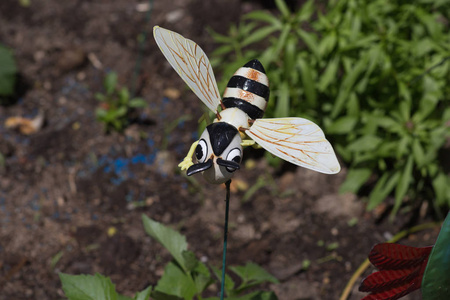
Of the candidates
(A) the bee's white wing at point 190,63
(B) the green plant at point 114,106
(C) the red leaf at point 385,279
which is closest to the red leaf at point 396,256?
(C) the red leaf at point 385,279

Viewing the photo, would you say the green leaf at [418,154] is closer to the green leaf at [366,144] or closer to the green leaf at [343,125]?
the green leaf at [366,144]

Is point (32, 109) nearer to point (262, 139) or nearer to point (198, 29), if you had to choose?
point (198, 29)

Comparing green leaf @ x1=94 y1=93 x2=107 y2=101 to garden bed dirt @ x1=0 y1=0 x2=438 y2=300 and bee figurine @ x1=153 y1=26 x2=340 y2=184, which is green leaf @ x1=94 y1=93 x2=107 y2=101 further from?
bee figurine @ x1=153 y1=26 x2=340 y2=184

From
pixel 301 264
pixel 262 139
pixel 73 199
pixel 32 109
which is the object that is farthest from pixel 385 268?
pixel 32 109

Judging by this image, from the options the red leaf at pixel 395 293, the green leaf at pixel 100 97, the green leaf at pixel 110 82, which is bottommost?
the red leaf at pixel 395 293

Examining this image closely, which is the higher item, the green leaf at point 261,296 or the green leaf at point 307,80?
the green leaf at point 307,80

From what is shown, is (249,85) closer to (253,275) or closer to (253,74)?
(253,74)

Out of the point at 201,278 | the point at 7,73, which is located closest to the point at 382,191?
the point at 201,278

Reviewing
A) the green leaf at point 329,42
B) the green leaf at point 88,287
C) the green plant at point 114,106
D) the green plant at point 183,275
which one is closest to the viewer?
the green leaf at point 88,287
